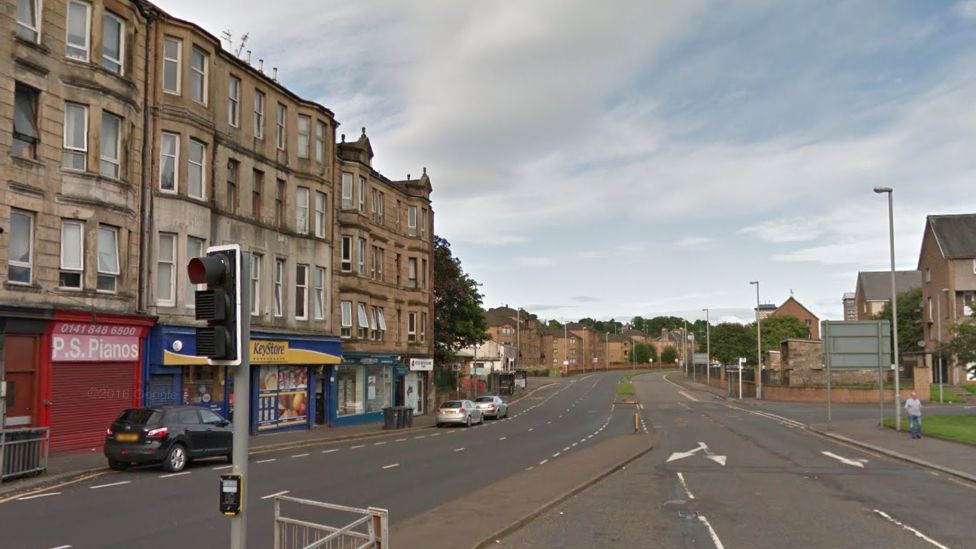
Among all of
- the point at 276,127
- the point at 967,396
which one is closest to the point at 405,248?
the point at 276,127

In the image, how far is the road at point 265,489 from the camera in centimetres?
1228

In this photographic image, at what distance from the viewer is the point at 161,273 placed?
28.8m

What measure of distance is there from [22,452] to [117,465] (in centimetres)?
309

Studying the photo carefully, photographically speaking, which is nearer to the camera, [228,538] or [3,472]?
[228,538]

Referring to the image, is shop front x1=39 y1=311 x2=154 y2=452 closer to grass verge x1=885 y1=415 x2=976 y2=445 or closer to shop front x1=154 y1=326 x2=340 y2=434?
shop front x1=154 y1=326 x2=340 y2=434

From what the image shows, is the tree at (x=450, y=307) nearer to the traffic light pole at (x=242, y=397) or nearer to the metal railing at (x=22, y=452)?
the metal railing at (x=22, y=452)

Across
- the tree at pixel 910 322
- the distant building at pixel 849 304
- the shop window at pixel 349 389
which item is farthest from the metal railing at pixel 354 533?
the distant building at pixel 849 304

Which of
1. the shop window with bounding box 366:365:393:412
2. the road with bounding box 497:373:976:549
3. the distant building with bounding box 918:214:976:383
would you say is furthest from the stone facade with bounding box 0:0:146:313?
the distant building with bounding box 918:214:976:383

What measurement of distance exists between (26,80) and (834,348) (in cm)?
3376

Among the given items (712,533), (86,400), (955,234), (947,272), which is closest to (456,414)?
(86,400)

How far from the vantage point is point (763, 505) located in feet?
50.7

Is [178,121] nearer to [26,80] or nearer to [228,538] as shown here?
[26,80]

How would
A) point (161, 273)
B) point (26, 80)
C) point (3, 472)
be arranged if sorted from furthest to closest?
point (161, 273) → point (26, 80) → point (3, 472)

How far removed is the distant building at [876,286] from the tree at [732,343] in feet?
63.1
